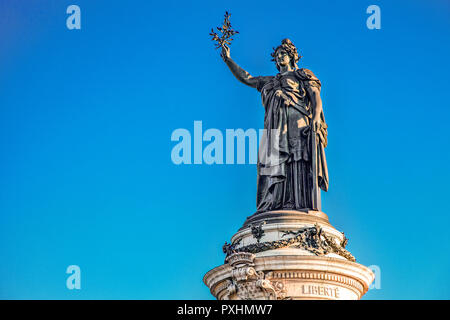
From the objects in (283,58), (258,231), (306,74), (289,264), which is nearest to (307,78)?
(306,74)

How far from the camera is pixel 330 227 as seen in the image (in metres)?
20.8

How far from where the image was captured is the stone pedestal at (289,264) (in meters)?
19.2

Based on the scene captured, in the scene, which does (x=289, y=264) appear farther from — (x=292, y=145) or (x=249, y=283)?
(x=292, y=145)

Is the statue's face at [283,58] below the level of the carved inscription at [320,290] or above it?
above

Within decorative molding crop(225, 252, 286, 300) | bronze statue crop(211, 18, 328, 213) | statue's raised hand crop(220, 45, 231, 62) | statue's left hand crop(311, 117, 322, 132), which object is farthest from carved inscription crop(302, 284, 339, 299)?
statue's raised hand crop(220, 45, 231, 62)

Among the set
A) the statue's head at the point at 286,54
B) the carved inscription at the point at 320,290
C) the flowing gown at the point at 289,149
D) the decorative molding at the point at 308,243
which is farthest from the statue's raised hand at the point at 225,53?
the carved inscription at the point at 320,290

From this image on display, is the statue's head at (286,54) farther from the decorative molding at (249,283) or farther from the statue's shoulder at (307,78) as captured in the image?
the decorative molding at (249,283)

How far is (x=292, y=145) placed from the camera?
22.4 meters

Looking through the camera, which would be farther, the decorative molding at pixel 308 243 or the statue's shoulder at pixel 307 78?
the statue's shoulder at pixel 307 78

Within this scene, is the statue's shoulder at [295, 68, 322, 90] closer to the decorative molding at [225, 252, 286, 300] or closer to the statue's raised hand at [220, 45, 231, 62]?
the statue's raised hand at [220, 45, 231, 62]

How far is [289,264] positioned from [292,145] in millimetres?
4543

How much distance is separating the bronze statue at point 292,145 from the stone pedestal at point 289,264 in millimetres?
1106
